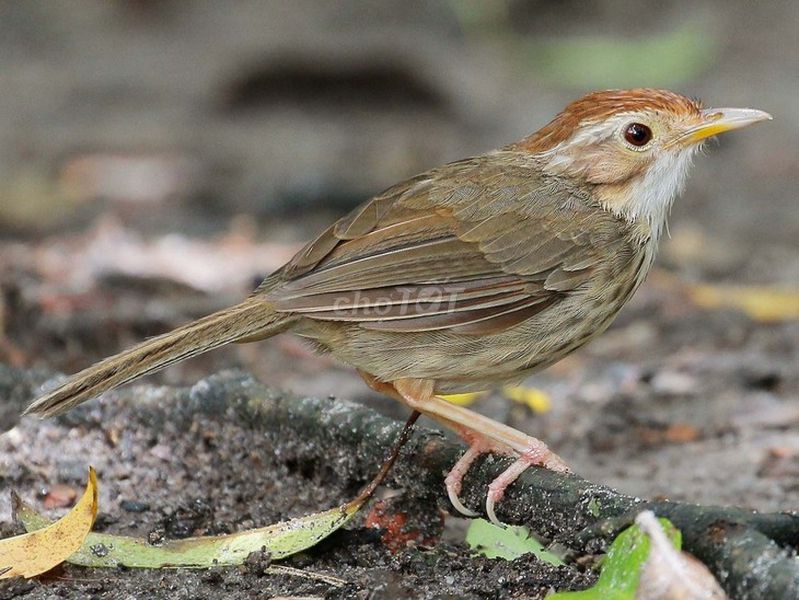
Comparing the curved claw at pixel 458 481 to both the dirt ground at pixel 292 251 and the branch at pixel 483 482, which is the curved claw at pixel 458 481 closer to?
the branch at pixel 483 482

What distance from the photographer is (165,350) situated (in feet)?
12.9

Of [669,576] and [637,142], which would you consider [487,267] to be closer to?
[637,142]

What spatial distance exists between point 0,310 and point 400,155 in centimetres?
495

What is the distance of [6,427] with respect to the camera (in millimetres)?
4449

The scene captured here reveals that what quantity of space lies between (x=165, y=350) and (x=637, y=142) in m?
1.84

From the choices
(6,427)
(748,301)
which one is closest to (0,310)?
(6,427)

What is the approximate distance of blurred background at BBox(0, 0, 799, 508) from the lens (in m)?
5.66

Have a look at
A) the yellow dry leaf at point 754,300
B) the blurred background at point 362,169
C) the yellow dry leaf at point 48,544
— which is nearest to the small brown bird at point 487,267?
the yellow dry leaf at point 48,544

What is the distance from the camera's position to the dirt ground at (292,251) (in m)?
4.00

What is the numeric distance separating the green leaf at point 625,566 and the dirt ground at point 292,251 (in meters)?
0.36

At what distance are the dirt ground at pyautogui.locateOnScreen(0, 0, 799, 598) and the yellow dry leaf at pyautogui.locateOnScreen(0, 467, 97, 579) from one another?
2.3 inches

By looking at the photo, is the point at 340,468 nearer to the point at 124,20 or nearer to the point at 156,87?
the point at 156,87

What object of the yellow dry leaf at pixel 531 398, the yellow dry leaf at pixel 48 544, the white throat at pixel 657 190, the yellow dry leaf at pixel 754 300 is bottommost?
the yellow dry leaf at pixel 48 544

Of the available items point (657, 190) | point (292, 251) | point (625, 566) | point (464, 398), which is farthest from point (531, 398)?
point (625, 566)
